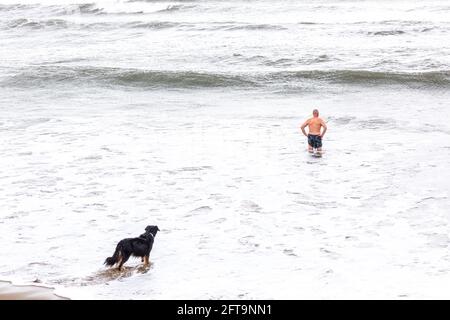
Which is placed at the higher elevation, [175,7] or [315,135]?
[175,7]

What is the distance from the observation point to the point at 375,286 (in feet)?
29.0

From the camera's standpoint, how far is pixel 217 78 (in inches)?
1025

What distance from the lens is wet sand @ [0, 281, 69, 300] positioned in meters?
8.25

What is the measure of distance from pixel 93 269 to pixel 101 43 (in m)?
26.9

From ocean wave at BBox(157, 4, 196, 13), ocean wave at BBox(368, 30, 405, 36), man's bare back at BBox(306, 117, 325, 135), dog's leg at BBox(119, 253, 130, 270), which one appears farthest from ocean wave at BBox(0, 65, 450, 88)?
ocean wave at BBox(157, 4, 196, 13)

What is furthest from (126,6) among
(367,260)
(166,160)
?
(367,260)

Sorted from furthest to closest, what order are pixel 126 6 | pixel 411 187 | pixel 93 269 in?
pixel 126 6 → pixel 411 187 → pixel 93 269

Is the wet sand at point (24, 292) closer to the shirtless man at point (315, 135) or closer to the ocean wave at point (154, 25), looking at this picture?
the shirtless man at point (315, 135)

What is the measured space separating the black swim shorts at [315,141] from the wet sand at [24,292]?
8023 mm

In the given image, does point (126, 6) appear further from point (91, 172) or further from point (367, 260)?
point (367, 260)

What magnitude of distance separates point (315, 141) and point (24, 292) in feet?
27.4

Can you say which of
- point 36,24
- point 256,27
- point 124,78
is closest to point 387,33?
point 256,27
